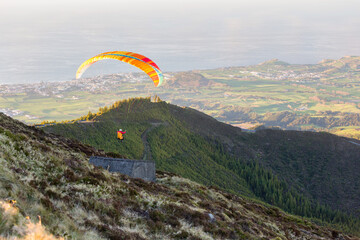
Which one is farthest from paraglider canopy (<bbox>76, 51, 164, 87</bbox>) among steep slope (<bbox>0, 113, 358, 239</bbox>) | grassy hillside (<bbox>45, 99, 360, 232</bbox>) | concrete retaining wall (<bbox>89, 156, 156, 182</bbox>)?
steep slope (<bbox>0, 113, 358, 239</bbox>)

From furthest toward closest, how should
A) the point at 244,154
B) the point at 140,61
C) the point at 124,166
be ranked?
1. the point at 244,154
2. the point at 140,61
3. the point at 124,166

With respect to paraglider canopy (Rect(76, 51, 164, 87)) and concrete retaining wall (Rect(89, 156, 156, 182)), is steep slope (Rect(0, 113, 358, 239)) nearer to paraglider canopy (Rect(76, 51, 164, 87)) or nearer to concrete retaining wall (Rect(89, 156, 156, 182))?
concrete retaining wall (Rect(89, 156, 156, 182))

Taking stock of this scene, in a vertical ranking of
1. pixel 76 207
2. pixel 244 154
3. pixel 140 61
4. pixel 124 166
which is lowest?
pixel 244 154

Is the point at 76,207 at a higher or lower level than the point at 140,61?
lower

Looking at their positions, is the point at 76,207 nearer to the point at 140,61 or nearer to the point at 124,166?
the point at 124,166

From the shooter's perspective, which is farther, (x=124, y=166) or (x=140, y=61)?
(x=140, y=61)

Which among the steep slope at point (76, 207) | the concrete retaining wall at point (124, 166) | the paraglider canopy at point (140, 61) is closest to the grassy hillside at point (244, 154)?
the paraglider canopy at point (140, 61)

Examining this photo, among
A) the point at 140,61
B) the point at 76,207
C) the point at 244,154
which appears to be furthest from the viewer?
the point at 244,154

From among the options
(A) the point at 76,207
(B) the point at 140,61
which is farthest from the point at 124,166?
(B) the point at 140,61

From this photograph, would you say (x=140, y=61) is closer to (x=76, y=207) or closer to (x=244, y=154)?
(x=76, y=207)
